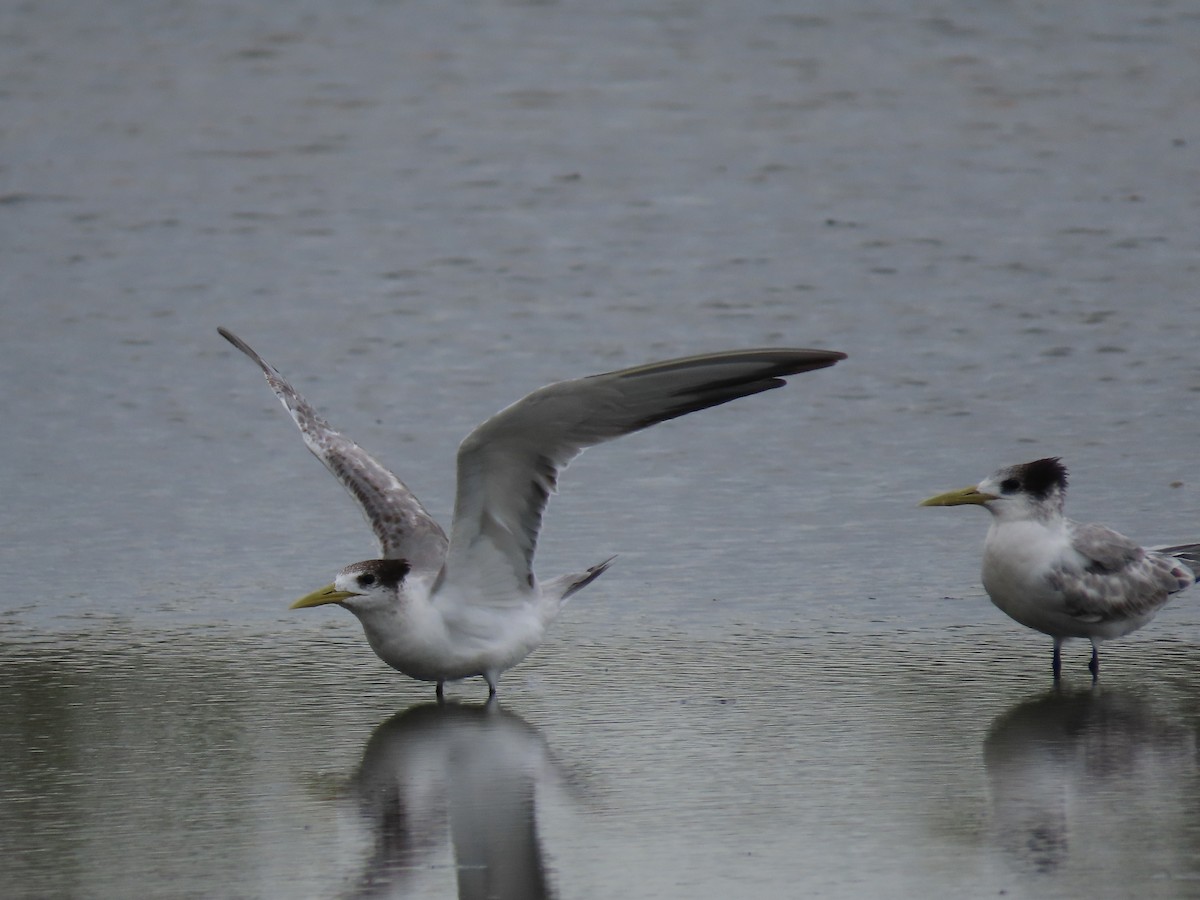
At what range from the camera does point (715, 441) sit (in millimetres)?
9688

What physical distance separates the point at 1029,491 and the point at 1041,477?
6cm

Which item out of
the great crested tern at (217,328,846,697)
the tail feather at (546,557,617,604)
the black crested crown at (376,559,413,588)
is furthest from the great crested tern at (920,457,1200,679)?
the black crested crown at (376,559,413,588)

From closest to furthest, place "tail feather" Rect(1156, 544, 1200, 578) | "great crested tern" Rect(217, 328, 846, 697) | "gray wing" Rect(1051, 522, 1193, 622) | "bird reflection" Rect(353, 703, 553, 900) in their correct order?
"bird reflection" Rect(353, 703, 553, 900)
"great crested tern" Rect(217, 328, 846, 697)
"gray wing" Rect(1051, 522, 1193, 622)
"tail feather" Rect(1156, 544, 1200, 578)

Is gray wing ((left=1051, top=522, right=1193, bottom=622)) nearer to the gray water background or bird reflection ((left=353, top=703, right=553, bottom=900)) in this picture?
the gray water background

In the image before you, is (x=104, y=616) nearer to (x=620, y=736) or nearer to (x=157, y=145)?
(x=620, y=736)

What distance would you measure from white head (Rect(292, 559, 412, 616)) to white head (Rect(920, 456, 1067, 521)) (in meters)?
2.17

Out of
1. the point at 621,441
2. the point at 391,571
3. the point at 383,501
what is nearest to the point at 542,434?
the point at 391,571

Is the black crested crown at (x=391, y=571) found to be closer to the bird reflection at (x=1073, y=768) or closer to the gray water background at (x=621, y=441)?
the gray water background at (x=621, y=441)

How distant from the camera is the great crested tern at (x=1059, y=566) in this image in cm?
692

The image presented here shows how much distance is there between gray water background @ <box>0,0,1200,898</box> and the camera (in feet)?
17.8

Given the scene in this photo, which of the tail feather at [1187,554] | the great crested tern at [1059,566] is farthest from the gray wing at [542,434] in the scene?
the tail feather at [1187,554]

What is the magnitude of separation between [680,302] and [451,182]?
114 inches

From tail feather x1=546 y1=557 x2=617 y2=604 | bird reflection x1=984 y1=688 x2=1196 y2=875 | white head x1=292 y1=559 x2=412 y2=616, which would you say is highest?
white head x1=292 y1=559 x2=412 y2=616

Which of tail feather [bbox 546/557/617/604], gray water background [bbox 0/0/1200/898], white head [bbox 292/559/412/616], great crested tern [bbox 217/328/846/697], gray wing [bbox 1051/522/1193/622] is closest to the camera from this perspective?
gray water background [bbox 0/0/1200/898]
